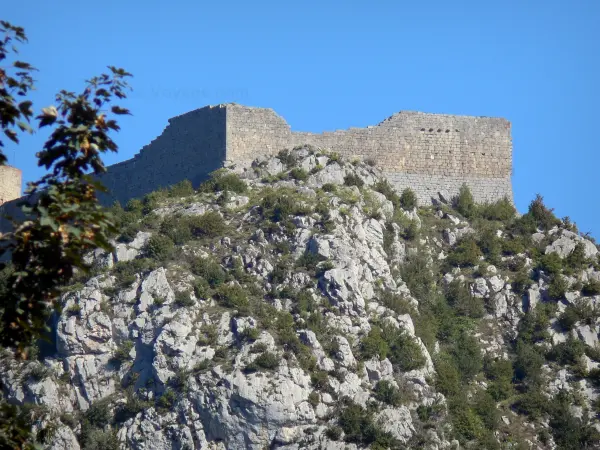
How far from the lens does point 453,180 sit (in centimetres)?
3859

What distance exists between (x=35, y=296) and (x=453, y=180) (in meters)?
27.7

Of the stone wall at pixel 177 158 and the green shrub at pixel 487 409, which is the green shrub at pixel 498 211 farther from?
the stone wall at pixel 177 158

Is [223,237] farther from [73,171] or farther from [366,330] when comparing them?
[73,171]

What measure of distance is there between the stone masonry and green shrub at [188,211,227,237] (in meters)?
3.18

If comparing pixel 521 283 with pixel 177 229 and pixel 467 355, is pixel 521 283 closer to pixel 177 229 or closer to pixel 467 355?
pixel 467 355

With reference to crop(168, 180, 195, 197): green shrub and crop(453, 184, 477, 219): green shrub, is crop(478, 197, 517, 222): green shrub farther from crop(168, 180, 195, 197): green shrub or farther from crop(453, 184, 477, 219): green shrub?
crop(168, 180, 195, 197): green shrub

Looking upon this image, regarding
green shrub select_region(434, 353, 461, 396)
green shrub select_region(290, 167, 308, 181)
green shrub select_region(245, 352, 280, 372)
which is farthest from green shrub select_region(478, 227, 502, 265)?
green shrub select_region(245, 352, 280, 372)

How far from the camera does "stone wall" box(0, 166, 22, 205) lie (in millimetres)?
44188

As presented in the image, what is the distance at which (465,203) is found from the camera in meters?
38.0

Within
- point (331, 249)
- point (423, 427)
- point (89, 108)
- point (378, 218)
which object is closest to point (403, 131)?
point (378, 218)

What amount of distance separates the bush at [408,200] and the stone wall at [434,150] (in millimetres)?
606

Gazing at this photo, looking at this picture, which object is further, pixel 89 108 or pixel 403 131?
pixel 403 131

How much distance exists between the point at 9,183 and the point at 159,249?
46.2 ft

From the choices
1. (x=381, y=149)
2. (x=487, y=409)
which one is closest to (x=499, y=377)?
(x=487, y=409)
